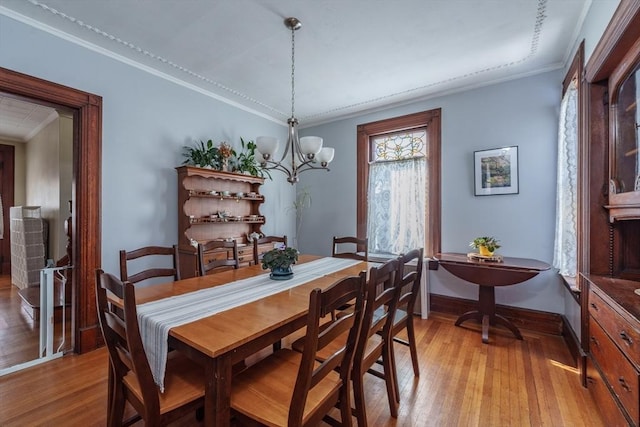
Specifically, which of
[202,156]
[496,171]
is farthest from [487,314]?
[202,156]

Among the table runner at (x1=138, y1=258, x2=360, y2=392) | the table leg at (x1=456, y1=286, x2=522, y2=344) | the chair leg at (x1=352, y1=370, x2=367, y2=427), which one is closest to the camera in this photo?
the table runner at (x1=138, y1=258, x2=360, y2=392)

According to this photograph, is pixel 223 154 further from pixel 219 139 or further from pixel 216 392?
pixel 216 392

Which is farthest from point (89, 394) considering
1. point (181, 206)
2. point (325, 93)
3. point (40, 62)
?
point (325, 93)

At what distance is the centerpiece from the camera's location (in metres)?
1.88

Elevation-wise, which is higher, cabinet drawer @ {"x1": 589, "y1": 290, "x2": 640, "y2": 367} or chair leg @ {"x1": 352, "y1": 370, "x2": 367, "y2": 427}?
Answer: cabinet drawer @ {"x1": 589, "y1": 290, "x2": 640, "y2": 367}

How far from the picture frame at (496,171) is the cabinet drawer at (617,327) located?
1474 millimetres

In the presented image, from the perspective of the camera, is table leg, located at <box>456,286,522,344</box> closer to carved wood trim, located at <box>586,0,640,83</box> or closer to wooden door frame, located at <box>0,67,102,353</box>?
carved wood trim, located at <box>586,0,640,83</box>

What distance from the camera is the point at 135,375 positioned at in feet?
3.63

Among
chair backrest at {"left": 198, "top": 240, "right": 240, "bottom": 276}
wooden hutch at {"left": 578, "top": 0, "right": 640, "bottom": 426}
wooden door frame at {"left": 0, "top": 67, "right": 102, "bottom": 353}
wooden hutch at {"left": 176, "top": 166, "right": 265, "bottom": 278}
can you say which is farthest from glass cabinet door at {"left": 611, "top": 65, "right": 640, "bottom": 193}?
wooden door frame at {"left": 0, "top": 67, "right": 102, "bottom": 353}

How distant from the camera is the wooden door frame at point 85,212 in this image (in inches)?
90.1

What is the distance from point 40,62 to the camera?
2094 mm

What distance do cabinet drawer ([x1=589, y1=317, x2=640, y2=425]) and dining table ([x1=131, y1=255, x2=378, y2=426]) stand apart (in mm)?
1391

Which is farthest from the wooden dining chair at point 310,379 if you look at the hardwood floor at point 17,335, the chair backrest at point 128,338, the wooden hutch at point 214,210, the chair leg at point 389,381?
the hardwood floor at point 17,335

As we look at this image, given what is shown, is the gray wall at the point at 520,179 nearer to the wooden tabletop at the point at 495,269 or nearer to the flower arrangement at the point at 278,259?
the wooden tabletop at the point at 495,269
